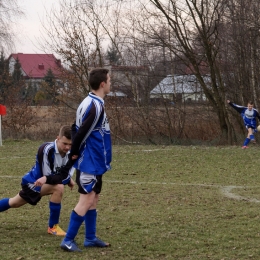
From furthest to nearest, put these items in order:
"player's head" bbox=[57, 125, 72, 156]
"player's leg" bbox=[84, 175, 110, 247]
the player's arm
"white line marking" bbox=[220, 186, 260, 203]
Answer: "white line marking" bbox=[220, 186, 260, 203]
"player's head" bbox=[57, 125, 72, 156]
"player's leg" bbox=[84, 175, 110, 247]
the player's arm

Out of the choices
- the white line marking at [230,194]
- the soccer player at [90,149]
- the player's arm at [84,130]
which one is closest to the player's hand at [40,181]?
the soccer player at [90,149]

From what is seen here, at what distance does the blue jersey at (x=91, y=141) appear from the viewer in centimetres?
562

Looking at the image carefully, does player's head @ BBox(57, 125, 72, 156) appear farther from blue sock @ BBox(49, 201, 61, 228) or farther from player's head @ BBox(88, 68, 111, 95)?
player's head @ BBox(88, 68, 111, 95)

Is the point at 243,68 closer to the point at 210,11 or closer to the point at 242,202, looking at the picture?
the point at 210,11

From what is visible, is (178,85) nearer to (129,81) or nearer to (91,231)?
(129,81)

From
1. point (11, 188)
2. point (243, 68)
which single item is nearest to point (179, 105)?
point (243, 68)

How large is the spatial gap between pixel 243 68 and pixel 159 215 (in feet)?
67.3

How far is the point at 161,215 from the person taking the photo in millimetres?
7758

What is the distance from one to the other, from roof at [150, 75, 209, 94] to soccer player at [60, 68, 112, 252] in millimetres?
23048

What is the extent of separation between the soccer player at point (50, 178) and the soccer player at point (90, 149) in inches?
30.8

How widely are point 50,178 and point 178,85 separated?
23.1 metres

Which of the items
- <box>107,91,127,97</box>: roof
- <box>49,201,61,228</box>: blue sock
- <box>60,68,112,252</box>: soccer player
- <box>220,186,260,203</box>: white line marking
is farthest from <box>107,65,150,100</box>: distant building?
<box>60,68,112,252</box>: soccer player

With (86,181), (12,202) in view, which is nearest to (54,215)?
(12,202)

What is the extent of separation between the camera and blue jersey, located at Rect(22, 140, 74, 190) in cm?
657
